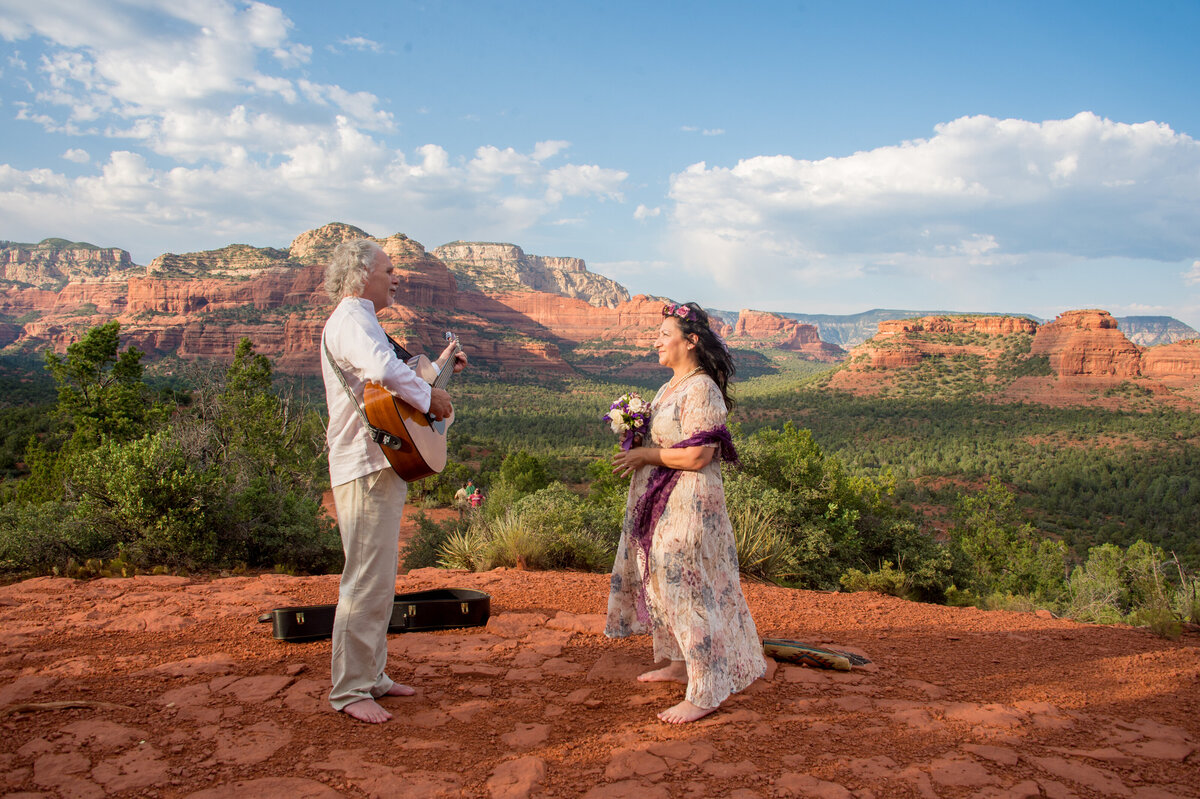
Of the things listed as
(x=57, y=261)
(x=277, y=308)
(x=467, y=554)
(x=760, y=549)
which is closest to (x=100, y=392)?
(x=467, y=554)

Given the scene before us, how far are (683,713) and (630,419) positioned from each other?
146cm

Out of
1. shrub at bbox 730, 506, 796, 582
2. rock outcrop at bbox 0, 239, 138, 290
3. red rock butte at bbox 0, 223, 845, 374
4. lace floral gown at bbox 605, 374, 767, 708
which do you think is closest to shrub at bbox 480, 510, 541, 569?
shrub at bbox 730, 506, 796, 582

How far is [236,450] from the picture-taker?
12648 millimetres

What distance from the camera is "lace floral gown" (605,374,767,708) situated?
3217mm

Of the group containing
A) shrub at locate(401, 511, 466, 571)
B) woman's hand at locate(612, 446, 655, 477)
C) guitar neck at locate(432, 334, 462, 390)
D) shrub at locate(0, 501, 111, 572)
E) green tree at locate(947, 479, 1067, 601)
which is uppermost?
guitar neck at locate(432, 334, 462, 390)

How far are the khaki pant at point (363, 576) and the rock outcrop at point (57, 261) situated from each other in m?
180

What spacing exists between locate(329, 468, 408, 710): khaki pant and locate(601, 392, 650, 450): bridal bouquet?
44.5 inches

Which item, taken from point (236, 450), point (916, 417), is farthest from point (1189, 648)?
point (916, 417)

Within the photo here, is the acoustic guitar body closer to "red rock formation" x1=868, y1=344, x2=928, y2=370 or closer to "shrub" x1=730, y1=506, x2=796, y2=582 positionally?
"shrub" x1=730, y1=506, x2=796, y2=582

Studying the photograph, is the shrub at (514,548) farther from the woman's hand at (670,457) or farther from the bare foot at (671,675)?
the woman's hand at (670,457)

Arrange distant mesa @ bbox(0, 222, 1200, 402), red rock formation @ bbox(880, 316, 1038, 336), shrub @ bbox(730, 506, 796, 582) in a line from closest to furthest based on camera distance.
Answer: shrub @ bbox(730, 506, 796, 582) < distant mesa @ bbox(0, 222, 1200, 402) < red rock formation @ bbox(880, 316, 1038, 336)

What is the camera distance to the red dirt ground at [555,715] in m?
2.56

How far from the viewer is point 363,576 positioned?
3117 millimetres

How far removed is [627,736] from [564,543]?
4.10 m
